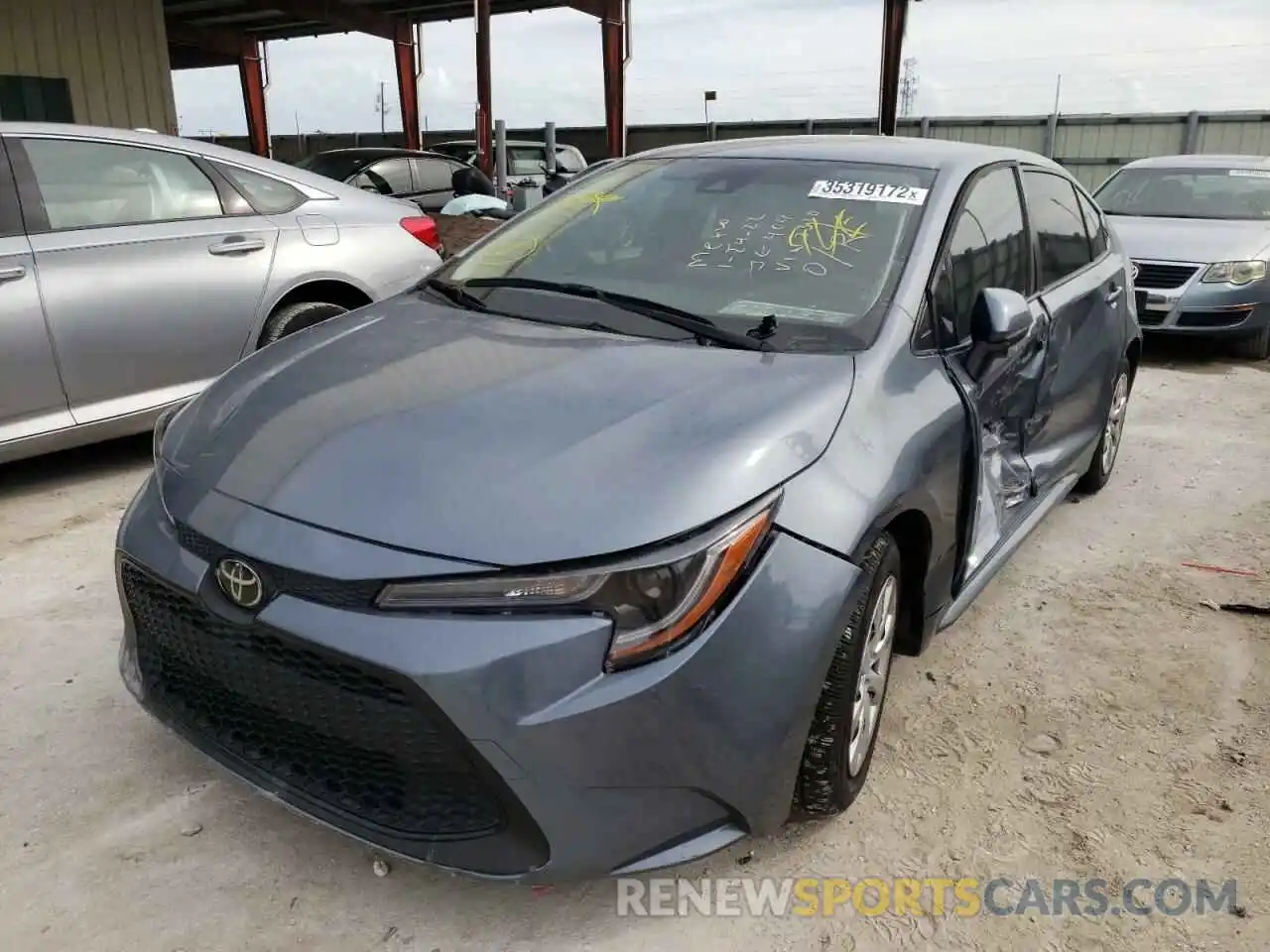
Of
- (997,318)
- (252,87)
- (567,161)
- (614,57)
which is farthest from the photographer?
(252,87)

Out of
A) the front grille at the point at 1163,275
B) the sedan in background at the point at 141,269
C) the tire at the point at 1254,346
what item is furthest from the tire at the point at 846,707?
Result: the tire at the point at 1254,346

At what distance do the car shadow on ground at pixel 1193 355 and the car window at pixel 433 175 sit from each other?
6770mm

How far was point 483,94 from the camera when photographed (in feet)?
55.2

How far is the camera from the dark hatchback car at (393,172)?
9.80 m

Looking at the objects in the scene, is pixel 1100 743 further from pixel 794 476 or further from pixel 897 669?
pixel 794 476

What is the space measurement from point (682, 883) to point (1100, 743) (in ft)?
4.25

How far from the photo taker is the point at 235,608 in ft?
Result: 6.13

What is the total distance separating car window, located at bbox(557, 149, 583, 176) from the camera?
54.2 ft

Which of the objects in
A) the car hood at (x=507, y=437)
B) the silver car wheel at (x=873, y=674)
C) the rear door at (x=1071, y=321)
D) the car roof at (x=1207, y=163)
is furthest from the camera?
the car roof at (x=1207, y=163)

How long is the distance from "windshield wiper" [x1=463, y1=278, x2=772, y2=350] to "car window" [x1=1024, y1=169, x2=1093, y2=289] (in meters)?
1.50

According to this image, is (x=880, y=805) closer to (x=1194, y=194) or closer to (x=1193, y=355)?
(x=1193, y=355)

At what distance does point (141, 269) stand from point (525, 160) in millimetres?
13092

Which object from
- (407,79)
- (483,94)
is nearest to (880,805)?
(483,94)

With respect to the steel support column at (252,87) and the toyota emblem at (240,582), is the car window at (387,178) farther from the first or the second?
the steel support column at (252,87)
